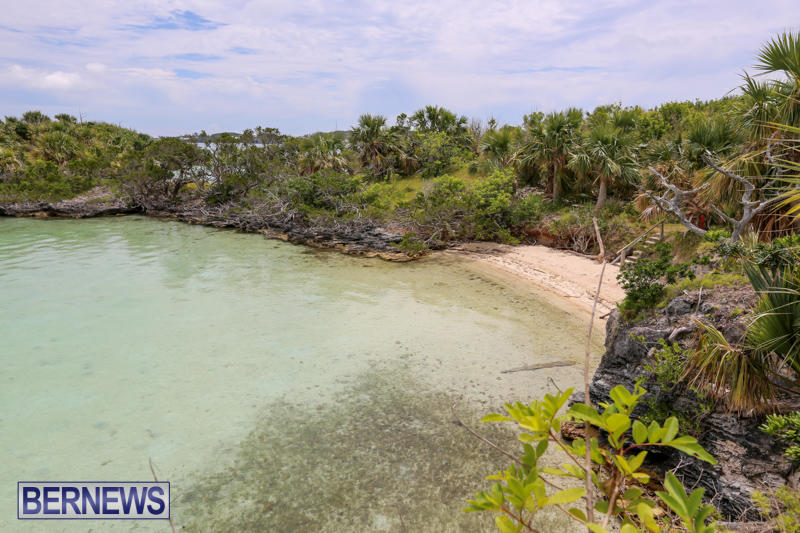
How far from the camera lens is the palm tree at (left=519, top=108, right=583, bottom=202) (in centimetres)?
1889

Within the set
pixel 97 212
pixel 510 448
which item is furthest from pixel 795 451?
pixel 97 212

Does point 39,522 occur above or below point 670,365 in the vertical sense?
below

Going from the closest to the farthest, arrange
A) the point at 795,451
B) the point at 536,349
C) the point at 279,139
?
the point at 795,451, the point at 536,349, the point at 279,139

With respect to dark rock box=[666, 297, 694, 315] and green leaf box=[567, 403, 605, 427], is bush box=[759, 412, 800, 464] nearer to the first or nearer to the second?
dark rock box=[666, 297, 694, 315]

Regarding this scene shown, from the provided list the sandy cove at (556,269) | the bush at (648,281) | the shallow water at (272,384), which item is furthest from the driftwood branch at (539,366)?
the sandy cove at (556,269)

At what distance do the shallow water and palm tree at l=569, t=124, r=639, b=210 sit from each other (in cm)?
679

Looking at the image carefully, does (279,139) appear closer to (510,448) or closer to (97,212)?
(97,212)

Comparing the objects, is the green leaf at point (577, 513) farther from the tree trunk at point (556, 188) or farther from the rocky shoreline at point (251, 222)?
the tree trunk at point (556, 188)

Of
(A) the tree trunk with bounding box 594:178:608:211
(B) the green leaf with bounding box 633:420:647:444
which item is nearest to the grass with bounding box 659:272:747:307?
(B) the green leaf with bounding box 633:420:647:444

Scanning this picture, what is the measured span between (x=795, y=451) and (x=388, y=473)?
15.9 feet

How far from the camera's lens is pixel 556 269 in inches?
601

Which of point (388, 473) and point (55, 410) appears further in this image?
→ point (55, 410)

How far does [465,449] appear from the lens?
258 inches

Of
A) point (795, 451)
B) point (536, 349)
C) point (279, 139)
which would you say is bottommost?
point (536, 349)
